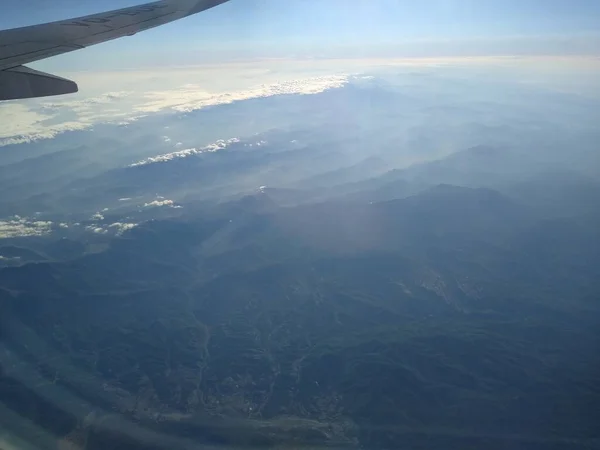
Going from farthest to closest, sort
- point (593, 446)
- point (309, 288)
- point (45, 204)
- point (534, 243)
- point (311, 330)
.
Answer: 1. point (45, 204)
2. point (534, 243)
3. point (309, 288)
4. point (311, 330)
5. point (593, 446)

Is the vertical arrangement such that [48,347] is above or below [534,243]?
above

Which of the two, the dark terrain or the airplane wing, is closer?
the airplane wing

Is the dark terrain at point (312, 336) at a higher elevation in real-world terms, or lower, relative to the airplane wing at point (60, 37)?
lower

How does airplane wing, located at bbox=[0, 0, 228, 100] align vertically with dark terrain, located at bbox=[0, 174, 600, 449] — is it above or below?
above

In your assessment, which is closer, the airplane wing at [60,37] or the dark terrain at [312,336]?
the airplane wing at [60,37]

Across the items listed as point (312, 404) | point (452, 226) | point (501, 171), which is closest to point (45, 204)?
point (312, 404)

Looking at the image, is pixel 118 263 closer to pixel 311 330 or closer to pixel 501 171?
pixel 311 330

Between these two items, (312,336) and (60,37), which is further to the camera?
(312,336)

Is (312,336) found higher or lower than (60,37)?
lower
